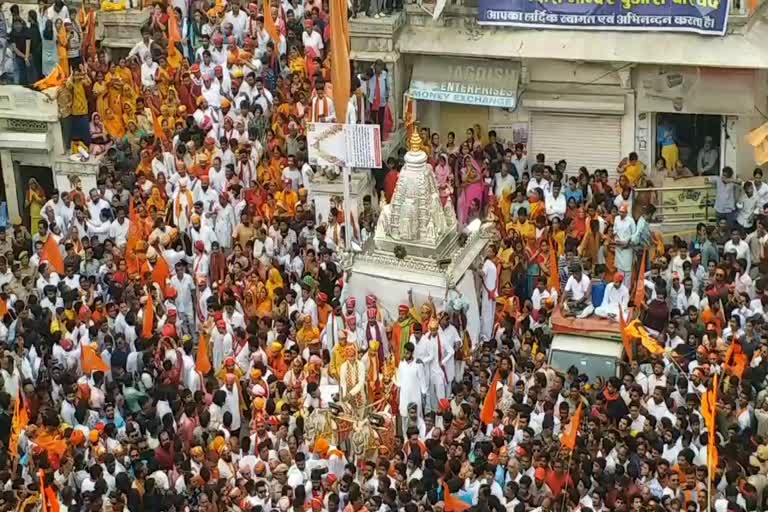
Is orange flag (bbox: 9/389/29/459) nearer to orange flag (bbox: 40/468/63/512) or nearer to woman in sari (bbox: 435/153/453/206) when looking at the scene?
orange flag (bbox: 40/468/63/512)

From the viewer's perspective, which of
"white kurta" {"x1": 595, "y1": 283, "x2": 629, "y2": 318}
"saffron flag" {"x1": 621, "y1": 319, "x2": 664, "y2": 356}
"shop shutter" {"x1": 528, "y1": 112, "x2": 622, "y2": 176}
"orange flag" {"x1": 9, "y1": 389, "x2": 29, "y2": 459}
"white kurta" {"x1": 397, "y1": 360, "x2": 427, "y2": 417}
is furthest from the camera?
"shop shutter" {"x1": 528, "y1": 112, "x2": 622, "y2": 176}

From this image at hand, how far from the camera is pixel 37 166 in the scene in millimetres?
31438

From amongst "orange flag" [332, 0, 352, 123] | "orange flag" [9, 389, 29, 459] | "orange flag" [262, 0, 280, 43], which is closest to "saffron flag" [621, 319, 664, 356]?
"orange flag" [332, 0, 352, 123]

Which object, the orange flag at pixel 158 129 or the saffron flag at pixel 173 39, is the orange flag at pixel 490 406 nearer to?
the orange flag at pixel 158 129

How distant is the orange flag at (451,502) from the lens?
872 inches

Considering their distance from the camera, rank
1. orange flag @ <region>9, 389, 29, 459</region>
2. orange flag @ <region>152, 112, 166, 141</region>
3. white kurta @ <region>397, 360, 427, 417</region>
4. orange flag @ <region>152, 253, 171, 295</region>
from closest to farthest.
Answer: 1. orange flag @ <region>9, 389, 29, 459</region>
2. white kurta @ <region>397, 360, 427, 417</region>
3. orange flag @ <region>152, 253, 171, 295</region>
4. orange flag @ <region>152, 112, 166, 141</region>

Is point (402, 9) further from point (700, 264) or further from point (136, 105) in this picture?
point (700, 264)

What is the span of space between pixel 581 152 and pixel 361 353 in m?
7.42

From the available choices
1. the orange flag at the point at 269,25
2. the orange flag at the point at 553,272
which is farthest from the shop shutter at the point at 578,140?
the orange flag at the point at 269,25

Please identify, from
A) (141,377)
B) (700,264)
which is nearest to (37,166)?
(141,377)

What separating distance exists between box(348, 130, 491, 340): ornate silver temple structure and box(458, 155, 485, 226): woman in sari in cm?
274

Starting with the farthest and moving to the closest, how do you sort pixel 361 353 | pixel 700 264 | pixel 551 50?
pixel 551 50, pixel 700 264, pixel 361 353

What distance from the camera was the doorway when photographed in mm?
29812

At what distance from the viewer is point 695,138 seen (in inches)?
1182
